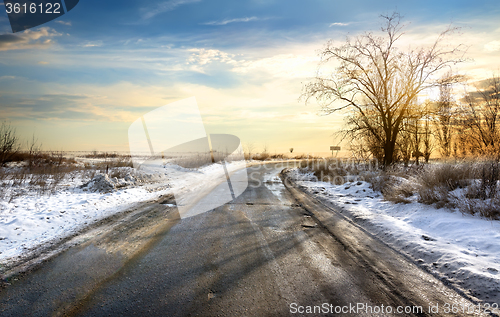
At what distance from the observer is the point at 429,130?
1585 cm

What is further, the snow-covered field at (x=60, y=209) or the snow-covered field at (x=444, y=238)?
the snow-covered field at (x=60, y=209)

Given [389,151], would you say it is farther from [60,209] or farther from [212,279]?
[60,209]

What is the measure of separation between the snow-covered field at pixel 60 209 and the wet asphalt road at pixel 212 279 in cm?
107

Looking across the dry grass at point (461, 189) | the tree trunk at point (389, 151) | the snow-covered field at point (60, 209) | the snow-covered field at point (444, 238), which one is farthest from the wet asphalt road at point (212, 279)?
the tree trunk at point (389, 151)

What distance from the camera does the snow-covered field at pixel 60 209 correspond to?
517cm

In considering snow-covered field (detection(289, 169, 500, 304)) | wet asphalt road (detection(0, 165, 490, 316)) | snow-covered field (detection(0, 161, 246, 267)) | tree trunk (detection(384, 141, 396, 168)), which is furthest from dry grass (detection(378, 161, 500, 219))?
snow-covered field (detection(0, 161, 246, 267))

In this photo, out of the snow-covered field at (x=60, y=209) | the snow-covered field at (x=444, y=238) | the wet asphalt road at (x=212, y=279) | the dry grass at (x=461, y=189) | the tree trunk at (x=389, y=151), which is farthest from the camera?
the tree trunk at (x=389, y=151)

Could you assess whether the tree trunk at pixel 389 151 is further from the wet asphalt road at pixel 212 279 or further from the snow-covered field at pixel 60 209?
the snow-covered field at pixel 60 209

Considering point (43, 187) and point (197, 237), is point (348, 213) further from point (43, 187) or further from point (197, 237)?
point (43, 187)

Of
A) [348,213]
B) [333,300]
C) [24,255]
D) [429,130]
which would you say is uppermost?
[429,130]

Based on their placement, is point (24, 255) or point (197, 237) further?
point (197, 237)

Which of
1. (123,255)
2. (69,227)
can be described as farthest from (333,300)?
(69,227)

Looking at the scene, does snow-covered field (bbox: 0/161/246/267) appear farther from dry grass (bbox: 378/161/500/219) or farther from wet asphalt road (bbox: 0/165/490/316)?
dry grass (bbox: 378/161/500/219)

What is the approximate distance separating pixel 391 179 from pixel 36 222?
11.3m
